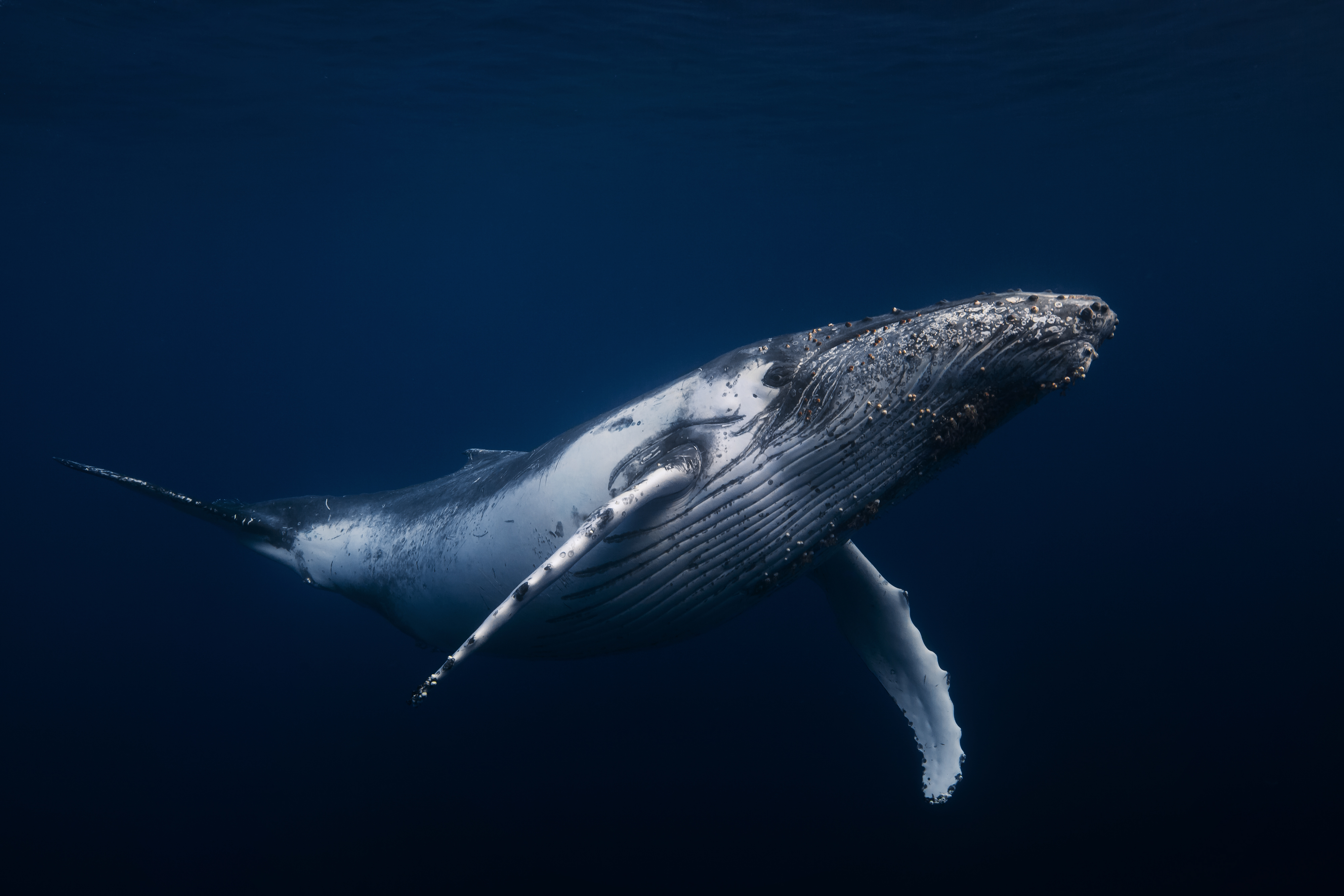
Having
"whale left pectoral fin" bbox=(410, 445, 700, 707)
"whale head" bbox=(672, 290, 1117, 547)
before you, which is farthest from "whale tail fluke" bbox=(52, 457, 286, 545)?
"whale head" bbox=(672, 290, 1117, 547)

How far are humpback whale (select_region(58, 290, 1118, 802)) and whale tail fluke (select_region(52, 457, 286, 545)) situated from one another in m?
2.23

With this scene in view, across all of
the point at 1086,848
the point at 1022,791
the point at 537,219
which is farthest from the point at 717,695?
the point at 537,219

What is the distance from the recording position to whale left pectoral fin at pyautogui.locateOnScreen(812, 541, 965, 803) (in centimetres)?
591

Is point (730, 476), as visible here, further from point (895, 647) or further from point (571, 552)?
point (895, 647)

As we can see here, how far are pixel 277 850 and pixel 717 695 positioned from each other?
652cm

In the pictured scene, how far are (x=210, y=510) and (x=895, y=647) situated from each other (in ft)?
20.6

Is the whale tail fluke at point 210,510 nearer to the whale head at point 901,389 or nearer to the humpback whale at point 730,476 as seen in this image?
the humpback whale at point 730,476

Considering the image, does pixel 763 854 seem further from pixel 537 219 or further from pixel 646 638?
pixel 537 219

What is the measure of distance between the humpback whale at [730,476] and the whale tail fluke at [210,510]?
7.33 ft

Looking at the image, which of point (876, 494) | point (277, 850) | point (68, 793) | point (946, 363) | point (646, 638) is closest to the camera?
point (946, 363)

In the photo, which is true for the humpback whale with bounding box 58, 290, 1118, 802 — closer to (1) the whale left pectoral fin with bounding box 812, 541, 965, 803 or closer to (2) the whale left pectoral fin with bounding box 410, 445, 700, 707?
(2) the whale left pectoral fin with bounding box 410, 445, 700, 707

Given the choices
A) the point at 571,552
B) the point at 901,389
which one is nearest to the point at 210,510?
the point at 571,552

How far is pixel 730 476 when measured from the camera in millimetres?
4020

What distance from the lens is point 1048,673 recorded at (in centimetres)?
1254
